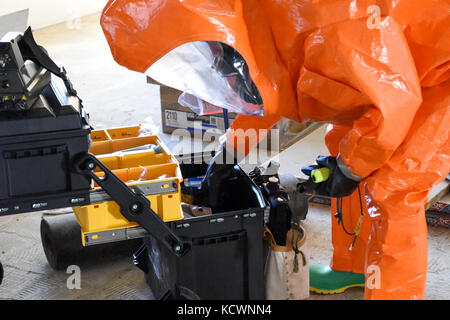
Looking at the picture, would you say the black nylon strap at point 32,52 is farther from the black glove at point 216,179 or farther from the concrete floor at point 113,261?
the black glove at point 216,179

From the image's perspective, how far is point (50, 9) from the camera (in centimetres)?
883

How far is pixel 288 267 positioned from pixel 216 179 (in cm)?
52

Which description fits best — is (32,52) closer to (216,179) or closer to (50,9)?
(216,179)

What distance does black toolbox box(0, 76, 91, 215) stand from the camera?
7.05 feet

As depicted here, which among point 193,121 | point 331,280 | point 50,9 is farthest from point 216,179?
point 50,9

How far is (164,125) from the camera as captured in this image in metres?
5.07

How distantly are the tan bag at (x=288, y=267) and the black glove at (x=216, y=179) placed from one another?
0.99 ft

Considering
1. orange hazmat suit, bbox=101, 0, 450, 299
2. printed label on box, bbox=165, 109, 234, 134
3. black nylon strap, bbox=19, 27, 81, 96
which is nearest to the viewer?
orange hazmat suit, bbox=101, 0, 450, 299

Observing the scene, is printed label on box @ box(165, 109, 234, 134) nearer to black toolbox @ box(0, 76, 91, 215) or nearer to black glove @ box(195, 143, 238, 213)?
black glove @ box(195, 143, 238, 213)

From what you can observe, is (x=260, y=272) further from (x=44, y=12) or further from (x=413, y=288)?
(x=44, y=12)

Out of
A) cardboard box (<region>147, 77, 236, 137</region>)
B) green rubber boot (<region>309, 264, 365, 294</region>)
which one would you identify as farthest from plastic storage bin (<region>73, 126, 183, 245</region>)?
cardboard box (<region>147, 77, 236, 137</region>)

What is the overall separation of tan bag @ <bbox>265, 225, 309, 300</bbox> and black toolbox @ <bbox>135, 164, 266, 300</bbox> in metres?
0.05

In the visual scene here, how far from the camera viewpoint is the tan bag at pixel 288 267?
2.79 meters
